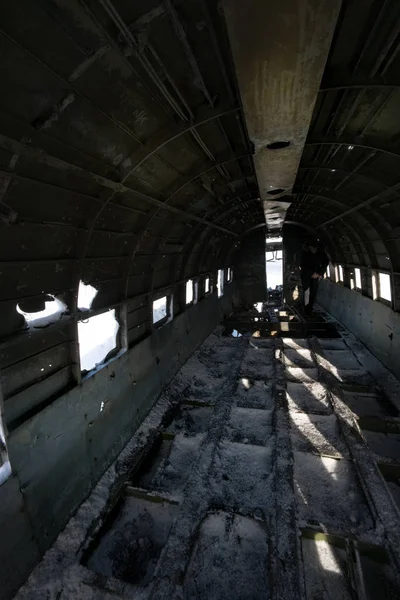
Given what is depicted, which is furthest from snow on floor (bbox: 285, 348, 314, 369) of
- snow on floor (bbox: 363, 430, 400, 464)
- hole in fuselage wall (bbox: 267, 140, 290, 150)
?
hole in fuselage wall (bbox: 267, 140, 290, 150)

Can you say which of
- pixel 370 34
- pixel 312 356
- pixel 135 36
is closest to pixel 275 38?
pixel 135 36

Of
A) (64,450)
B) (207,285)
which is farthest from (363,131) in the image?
(207,285)

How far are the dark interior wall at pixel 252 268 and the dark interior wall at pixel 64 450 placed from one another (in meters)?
14.4

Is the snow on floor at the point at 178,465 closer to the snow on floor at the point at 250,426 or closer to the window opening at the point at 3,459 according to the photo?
the snow on floor at the point at 250,426

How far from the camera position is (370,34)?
3104mm

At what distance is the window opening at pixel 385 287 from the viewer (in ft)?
34.6

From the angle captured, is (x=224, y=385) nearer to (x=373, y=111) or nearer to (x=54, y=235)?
(x=54, y=235)

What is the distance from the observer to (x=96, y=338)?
6367 millimetres

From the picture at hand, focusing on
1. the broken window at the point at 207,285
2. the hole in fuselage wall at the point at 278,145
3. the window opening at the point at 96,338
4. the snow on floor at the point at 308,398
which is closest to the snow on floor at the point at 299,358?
the snow on floor at the point at 308,398

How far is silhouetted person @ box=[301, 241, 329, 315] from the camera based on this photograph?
19.1m

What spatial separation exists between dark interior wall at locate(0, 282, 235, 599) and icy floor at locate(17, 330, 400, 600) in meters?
0.29

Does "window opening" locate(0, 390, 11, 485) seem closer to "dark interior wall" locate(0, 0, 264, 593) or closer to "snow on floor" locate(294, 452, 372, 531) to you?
"dark interior wall" locate(0, 0, 264, 593)

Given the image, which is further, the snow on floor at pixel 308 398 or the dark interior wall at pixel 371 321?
the dark interior wall at pixel 371 321

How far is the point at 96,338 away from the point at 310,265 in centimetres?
1632
